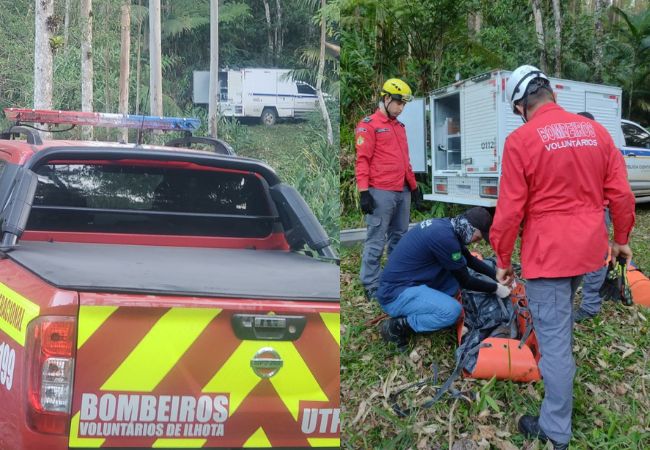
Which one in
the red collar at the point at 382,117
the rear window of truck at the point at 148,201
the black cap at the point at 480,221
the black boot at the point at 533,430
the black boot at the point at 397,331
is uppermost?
the red collar at the point at 382,117

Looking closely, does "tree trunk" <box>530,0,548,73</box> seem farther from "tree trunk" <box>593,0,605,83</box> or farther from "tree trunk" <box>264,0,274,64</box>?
"tree trunk" <box>264,0,274,64</box>

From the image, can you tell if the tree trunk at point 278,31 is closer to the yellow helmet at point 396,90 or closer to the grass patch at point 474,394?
the grass patch at point 474,394

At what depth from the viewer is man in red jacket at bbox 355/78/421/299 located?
2701 millimetres

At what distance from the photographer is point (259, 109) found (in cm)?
180

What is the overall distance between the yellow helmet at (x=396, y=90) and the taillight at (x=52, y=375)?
1.72 m

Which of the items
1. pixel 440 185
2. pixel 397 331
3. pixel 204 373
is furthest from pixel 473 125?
pixel 204 373

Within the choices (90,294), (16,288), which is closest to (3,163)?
(16,288)

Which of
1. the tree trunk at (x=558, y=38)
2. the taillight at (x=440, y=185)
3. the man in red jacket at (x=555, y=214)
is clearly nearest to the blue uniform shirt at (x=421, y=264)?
the man in red jacket at (x=555, y=214)

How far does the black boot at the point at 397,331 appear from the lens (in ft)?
9.08

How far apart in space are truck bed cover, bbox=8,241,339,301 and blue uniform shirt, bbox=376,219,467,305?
990 mm

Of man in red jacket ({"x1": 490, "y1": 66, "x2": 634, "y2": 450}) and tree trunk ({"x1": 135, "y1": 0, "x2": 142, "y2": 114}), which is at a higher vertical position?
tree trunk ({"x1": 135, "y1": 0, "x2": 142, "y2": 114})

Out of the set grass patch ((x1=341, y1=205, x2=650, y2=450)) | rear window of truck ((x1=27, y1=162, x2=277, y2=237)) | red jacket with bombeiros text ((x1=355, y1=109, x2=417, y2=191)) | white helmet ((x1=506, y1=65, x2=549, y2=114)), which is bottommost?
grass patch ((x1=341, y1=205, x2=650, y2=450))

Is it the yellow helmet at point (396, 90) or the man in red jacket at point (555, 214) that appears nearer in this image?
the man in red jacket at point (555, 214)

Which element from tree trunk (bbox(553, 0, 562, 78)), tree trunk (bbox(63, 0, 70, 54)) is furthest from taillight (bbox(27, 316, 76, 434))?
tree trunk (bbox(553, 0, 562, 78))
